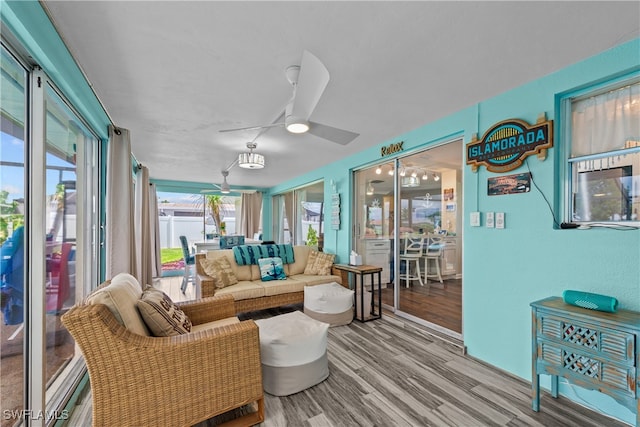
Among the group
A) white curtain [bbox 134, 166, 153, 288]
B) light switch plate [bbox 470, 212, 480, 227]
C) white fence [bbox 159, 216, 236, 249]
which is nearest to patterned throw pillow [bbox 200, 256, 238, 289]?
white curtain [bbox 134, 166, 153, 288]

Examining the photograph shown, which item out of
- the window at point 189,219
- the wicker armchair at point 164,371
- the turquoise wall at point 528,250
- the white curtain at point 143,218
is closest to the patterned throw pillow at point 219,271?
the white curtain at point 143,218

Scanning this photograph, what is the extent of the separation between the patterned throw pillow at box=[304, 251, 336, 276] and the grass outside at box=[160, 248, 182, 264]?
4.84 meters

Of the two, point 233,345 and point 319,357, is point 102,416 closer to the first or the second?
point 233,345

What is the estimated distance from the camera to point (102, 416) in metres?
1.36

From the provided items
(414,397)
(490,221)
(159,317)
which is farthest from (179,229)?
(490,221)

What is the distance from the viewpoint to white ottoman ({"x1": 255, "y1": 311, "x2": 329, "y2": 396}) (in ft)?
6.60

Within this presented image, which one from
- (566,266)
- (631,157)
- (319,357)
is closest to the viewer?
(631,157)

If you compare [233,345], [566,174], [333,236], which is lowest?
[233,345]

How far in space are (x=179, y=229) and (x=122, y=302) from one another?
21.8 feet

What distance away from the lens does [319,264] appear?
4.29 m

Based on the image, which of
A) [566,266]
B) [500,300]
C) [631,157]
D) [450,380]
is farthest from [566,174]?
[450,380]

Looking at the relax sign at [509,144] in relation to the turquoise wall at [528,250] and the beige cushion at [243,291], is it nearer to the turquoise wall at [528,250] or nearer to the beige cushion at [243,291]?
the turquoise wall at [528,250]

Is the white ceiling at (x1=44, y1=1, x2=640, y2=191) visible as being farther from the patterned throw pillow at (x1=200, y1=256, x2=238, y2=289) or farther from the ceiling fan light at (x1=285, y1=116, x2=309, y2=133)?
the patterned throw pillow at (x1=200, y1=256, x2=238, y2=289)

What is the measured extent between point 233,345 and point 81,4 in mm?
2010
